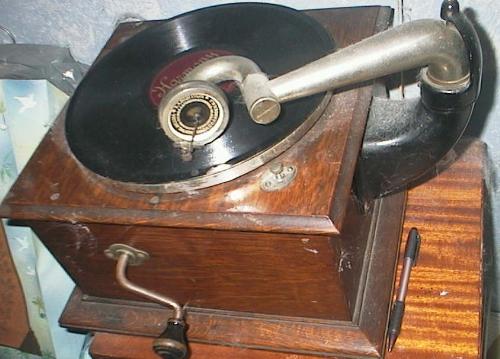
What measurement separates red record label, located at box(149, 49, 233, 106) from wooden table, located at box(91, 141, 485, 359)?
13.8 inches

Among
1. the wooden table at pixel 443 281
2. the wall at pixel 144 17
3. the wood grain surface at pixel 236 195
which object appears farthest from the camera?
the wall at pixel 144 17

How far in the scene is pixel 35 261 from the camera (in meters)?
1.19

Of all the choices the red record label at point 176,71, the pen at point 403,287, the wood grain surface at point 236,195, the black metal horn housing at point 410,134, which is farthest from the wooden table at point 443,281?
the red record label at point 176,71

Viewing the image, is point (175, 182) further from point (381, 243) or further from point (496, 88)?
point (496, 88)

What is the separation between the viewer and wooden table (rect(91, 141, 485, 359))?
78 centimetres

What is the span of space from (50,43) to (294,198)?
753mm

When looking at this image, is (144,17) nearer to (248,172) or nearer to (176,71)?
(176,71)

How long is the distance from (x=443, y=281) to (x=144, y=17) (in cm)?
67

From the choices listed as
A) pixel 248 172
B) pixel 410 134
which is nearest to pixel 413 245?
pixel 410 134

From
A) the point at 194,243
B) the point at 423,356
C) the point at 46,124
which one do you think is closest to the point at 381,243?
the point at 423,356

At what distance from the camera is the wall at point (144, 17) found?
96 centimetres

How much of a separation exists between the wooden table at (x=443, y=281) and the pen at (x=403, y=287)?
0.01 m

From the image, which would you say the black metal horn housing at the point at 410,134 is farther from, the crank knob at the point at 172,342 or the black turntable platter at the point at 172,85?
the crank knob at the point at 172,342

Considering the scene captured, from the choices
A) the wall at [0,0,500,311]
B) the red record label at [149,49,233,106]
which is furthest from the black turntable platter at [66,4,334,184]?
the wall at [0,0,500,311]
